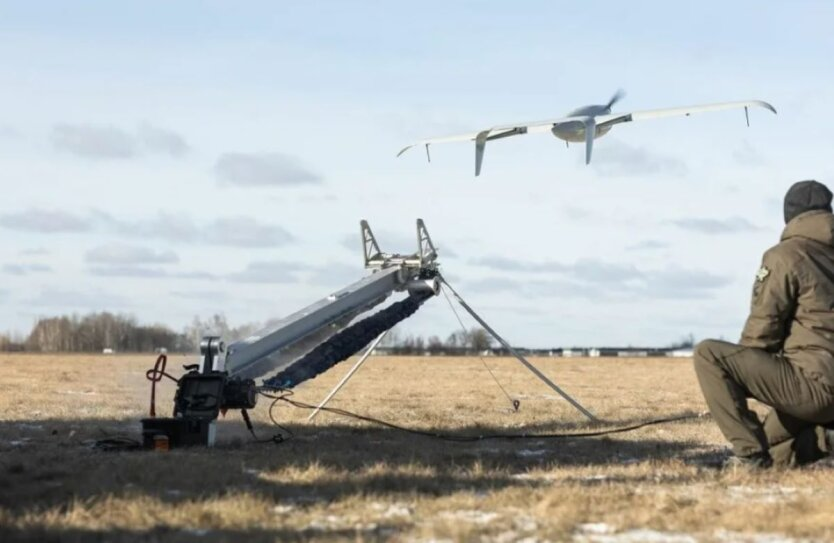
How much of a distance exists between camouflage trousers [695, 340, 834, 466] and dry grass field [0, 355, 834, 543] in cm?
32

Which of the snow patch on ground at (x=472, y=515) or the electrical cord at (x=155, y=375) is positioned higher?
the electrical cord at (x=155, y=375)

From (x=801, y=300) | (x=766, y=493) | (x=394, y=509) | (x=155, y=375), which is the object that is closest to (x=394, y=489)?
(x=394, y=509)

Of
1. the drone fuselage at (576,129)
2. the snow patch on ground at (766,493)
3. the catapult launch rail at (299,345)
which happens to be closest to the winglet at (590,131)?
the drone fuselage at (576,129)

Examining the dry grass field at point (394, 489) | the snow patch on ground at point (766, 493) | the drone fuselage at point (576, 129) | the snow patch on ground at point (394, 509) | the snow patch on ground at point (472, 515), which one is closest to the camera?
the dry grass field at point (394, 489)

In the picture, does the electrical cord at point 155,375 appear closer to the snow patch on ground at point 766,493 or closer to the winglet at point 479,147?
the snow patch on ground at point 766,493

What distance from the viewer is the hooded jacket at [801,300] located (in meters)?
9.87

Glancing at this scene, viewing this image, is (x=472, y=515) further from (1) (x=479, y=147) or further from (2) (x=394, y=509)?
(1) (x=479, y=147)

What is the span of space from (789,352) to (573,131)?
1652 centimetres

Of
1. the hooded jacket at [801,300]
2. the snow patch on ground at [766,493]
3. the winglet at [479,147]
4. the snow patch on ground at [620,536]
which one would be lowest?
the snow patch on ground at [620,536]

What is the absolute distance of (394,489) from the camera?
916 cm

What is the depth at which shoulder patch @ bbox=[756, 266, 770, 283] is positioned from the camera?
10.0 meters

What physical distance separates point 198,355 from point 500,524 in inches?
267

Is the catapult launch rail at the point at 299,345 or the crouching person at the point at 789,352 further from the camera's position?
the catapult launch rail at the point at 299,345

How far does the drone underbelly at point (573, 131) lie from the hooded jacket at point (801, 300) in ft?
49.8
